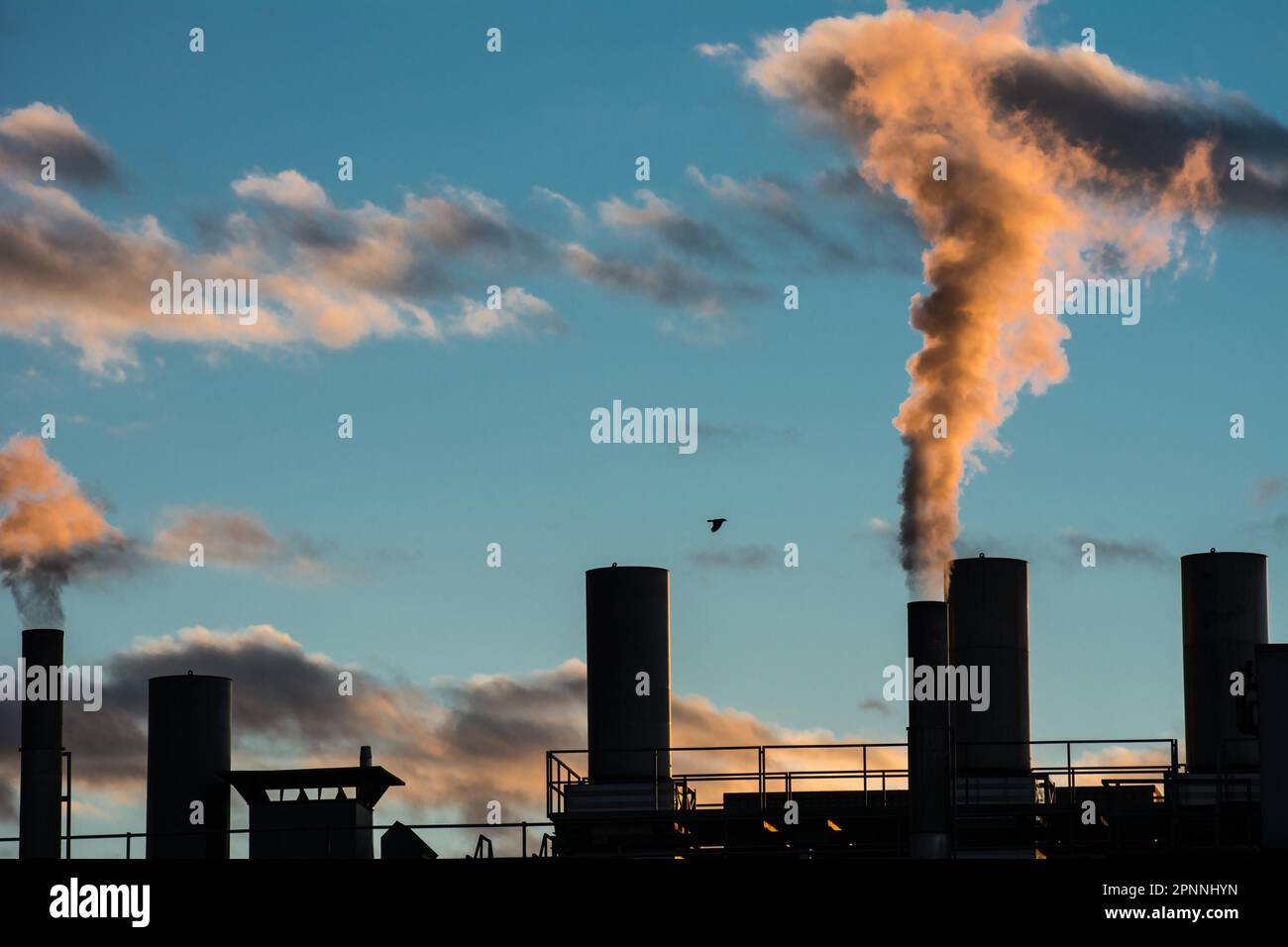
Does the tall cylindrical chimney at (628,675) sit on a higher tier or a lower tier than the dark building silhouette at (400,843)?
higher

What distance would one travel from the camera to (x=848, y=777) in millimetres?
38656

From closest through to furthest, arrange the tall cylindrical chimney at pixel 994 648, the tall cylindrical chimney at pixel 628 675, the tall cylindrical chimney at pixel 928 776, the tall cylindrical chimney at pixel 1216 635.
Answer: the tall cylindrical chimney at pixel 928 776
the tall cylindrical chimney at pixel 628 675
the tall cylindrical chimney at pixel 1216 635
the tall cylindrical chimney at pixel 994 648

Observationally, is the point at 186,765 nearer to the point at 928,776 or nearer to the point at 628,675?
the point at 628,675

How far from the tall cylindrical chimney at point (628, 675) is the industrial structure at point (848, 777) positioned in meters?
0.03

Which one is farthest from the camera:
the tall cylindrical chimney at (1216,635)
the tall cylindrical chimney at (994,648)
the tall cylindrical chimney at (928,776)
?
the tall cylindrical chimney at (994,648)

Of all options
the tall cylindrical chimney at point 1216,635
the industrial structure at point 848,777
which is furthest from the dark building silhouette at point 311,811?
the tall cylindrical chimney at point 1216,635

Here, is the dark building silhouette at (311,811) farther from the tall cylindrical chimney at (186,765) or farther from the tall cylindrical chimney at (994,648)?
the tall cylindrical chimney at (994,648)

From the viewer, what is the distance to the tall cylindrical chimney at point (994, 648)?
→ 4250 centimetres

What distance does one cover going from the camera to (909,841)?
36.1 metres

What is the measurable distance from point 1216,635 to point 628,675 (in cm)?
1069

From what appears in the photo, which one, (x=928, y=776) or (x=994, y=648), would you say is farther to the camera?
(x=994, y=648)

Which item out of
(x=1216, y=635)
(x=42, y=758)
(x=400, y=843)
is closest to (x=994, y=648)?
(x=1216, y=635)
